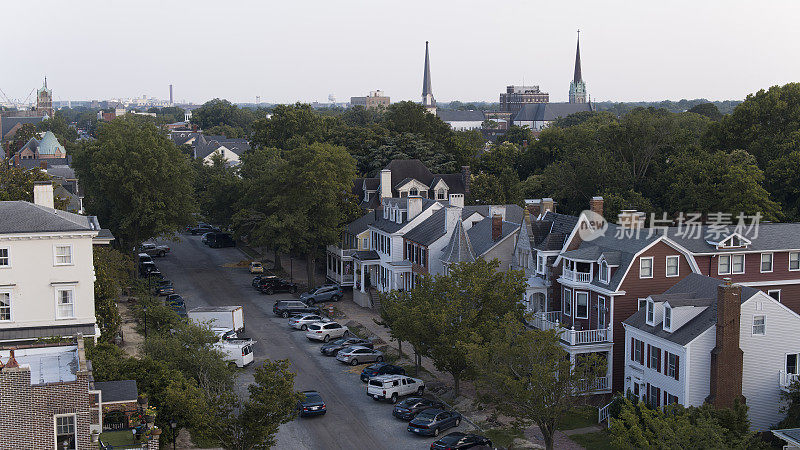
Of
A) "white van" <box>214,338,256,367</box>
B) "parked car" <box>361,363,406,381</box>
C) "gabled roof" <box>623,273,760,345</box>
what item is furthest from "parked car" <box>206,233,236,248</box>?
"gabled roof" <box>623,273,760,345</box>

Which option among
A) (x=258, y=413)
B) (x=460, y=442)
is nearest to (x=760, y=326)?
(x=460, y=442)

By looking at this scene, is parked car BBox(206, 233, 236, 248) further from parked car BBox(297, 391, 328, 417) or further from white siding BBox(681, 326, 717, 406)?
white siding BBox(681, 326, 717, 406)

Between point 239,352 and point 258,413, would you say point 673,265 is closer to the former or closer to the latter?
point 258,413

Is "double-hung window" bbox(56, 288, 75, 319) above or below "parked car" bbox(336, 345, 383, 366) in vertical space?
above

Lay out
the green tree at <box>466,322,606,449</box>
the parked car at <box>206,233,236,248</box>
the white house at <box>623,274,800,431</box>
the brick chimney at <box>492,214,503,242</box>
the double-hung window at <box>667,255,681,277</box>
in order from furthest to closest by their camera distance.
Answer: the parked car at <box>206,233,236,248</box>
the brick chimney at <box>492,214,503,242</box>
the double-hung window at <box>667,255,681,277</box>
the white house at <box>623,274,800,431</box>
the green tree at <box>466,322,606,449</box>

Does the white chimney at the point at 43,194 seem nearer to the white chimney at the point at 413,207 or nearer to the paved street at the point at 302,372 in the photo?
the paved street at the point at 302,372

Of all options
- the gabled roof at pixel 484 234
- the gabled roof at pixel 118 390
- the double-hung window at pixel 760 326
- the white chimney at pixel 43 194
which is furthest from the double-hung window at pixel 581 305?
the white chimney at pixel 43 194
